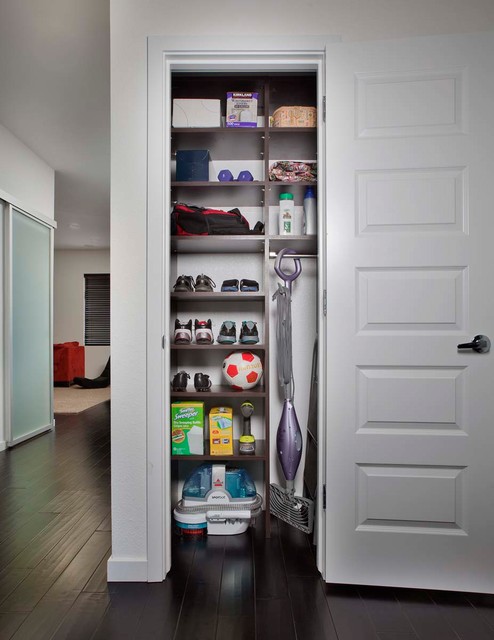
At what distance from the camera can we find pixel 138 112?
72.8 inches

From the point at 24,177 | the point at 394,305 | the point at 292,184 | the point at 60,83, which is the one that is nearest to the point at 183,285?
the point at 292,184

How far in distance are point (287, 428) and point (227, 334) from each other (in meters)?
0.56

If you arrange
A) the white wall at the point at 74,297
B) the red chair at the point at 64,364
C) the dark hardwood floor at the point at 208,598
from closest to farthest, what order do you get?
the dark hardwood floor at the point at 208,598 < the red chair at the point at 64,364 < the white wall at the point at 74,297

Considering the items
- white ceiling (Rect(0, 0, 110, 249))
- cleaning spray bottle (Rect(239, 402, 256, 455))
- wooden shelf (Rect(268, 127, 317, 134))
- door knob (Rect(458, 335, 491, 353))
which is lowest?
cleaning spray bottle (Rect(239, 402, 256, 455))

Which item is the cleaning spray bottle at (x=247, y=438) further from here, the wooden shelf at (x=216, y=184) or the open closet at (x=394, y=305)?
A: the wooden shelf at (x=216, y=184)

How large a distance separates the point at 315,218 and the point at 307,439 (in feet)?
3.94

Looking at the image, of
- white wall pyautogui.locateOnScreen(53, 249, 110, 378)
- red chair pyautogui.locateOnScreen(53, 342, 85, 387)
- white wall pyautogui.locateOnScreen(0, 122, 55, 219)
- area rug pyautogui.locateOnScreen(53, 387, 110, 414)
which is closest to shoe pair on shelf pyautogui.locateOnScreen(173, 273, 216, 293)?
white wall pyautogui.locateOnScreen(0, 122, 55, 219)

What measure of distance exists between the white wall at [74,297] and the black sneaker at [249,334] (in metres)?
7.27

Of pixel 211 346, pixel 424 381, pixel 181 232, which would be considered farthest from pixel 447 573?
pixel 181 232

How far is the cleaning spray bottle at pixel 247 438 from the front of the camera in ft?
7.17

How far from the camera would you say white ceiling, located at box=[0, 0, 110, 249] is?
252 cm

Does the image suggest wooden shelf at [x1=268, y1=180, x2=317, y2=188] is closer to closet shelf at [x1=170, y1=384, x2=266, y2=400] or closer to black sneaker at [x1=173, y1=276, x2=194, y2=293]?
black sneaker at [x1=173, y1=276, x2=194, y2=293]

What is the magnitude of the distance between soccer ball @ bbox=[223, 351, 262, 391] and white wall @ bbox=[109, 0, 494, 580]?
0.49 m

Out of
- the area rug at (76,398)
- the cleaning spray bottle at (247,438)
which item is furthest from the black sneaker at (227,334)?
the area rug at (76,398)
